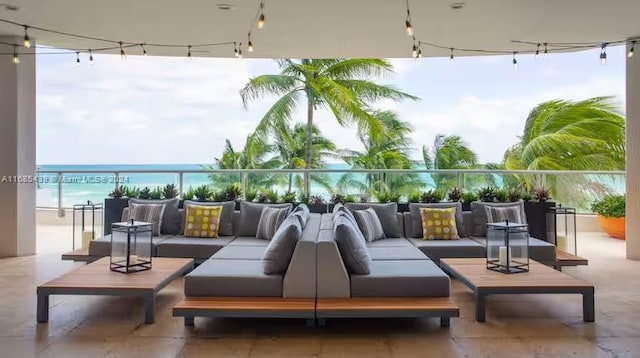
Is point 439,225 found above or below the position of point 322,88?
below

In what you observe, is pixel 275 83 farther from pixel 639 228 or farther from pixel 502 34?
pixel 639 228

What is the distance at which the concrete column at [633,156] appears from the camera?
21.5ft

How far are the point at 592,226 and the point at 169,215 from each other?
7.05 metres

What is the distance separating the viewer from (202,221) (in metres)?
5.96

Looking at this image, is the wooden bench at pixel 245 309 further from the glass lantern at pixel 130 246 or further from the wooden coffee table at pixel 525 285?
the wooden coffee table at pixel 525 285

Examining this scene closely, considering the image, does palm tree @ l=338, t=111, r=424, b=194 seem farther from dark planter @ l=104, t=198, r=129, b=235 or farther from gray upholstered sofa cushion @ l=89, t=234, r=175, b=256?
gray upholstered sofa cushion @ l=89, t=234, r=175, b=256

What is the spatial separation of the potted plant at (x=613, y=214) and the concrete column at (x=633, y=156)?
1466mm

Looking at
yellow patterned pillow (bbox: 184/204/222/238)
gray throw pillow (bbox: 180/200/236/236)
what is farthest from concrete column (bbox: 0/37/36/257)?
yellow patterned pillow (bbox: 184/204/222/238)

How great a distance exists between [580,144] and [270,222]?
6.55 meters

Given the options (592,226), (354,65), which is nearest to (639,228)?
(592,226)

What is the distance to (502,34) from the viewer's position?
6.30 m

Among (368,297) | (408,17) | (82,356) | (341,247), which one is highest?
(408,17)

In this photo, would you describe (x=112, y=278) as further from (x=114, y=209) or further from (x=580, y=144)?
(x=580, y=144)

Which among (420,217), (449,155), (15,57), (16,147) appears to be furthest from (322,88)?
(16,147)
